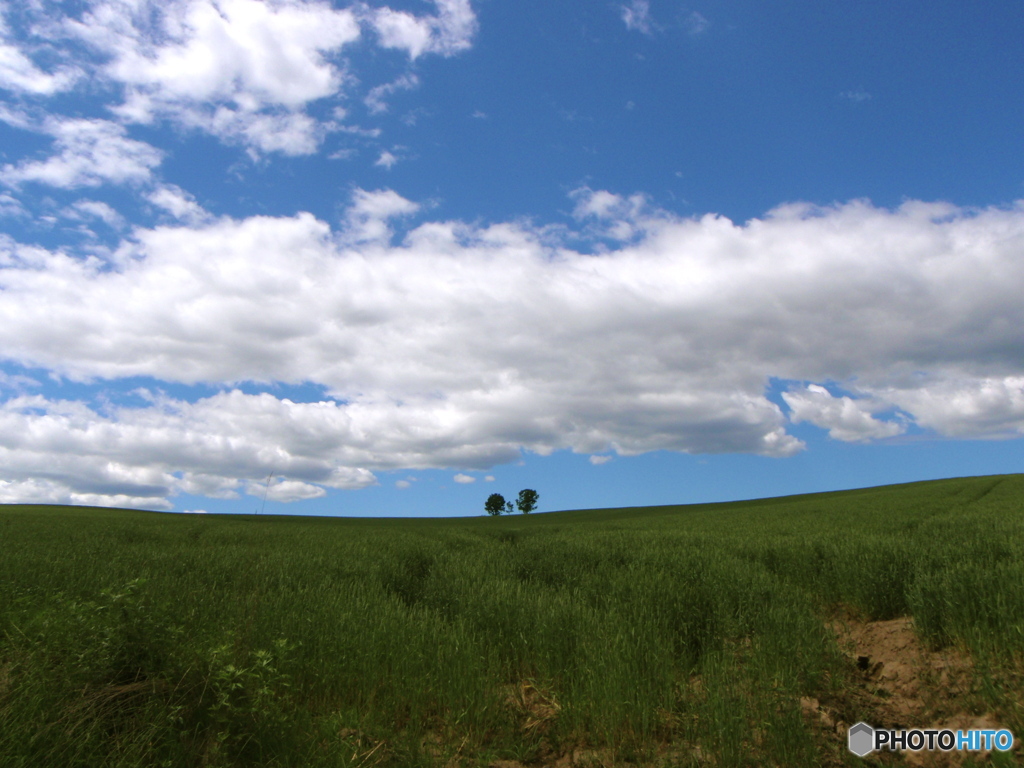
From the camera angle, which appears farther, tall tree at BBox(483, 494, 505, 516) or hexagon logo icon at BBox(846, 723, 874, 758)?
tall tree at BBox(483, 494, 505, 516)

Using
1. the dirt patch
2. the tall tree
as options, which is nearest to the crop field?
the dirt patch

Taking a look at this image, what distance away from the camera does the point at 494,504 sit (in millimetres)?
104688

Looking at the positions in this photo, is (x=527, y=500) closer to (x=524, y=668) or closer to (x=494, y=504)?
(x=494, y=504)

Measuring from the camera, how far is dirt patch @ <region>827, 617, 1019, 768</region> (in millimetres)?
3977

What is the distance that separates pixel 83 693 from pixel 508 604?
13.6ft

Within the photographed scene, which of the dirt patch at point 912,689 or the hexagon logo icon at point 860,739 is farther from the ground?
the dirt patch at point 912,689

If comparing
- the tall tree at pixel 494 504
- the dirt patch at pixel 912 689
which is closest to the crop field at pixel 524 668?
the dirt patch at pixel 912 689

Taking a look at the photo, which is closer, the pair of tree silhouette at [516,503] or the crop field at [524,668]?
the crop field at [524,668]

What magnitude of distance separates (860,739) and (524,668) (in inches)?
114

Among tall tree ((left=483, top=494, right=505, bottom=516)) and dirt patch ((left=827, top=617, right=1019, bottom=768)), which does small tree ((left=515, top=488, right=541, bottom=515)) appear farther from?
dirt patch ((left=827, top=617, right=1019, bottom=768))

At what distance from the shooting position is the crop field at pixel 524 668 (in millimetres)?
3975

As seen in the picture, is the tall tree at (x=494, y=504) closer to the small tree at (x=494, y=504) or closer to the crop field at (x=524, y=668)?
the small tree at (x=494, y=504)

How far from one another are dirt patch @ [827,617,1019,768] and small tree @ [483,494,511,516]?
332ft

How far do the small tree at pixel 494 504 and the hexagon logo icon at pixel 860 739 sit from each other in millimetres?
102537
